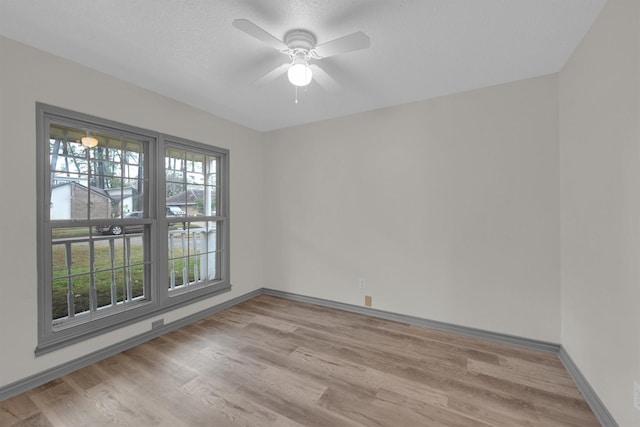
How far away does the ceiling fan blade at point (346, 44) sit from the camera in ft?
5.02

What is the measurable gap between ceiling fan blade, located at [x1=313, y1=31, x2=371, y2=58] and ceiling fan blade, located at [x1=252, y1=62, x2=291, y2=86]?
52 cm

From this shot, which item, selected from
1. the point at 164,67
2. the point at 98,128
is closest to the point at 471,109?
the point at 164,67

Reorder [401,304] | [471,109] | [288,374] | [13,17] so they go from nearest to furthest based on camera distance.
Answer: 1. [13,17]
2. [288,374]
3. [471,109]
4. [401,304]

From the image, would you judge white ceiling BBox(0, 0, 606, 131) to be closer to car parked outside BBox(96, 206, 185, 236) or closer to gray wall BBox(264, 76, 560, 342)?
gray wall BBox(264, 76, 560, 342)

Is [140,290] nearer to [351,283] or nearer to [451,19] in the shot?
[351,283]

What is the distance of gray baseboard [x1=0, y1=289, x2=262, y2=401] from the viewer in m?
1.83

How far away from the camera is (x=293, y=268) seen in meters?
3.76

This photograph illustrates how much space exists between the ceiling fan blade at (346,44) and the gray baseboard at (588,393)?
2589 mm

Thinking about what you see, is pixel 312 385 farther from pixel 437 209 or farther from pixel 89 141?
pixel 89 141

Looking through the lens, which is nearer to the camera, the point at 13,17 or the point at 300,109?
the point at 13,17

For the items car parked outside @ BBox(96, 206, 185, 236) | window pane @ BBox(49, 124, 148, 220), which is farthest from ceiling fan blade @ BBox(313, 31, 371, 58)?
car parked outside @ BBox(96, 206, 185, 236)

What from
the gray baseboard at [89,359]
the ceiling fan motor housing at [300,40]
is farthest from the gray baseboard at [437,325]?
the ceiling fan motor housing at [300,40]

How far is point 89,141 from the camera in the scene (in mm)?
2297

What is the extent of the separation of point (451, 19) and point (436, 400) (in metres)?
2.48
